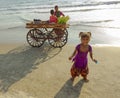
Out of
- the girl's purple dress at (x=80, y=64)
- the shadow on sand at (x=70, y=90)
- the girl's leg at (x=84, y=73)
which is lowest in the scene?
the shadow on sand at (x=70, y=90)

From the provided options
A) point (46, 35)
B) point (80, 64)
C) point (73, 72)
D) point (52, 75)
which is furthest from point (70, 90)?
point (46, 35)

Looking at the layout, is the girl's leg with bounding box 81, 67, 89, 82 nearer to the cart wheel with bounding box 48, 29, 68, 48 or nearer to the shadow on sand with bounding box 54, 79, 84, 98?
the shadow on sand with bounding box 54, 79, 84, 98

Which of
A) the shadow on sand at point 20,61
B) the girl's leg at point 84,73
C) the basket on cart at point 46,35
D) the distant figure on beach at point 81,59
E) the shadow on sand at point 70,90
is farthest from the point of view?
the basket on cart at point 46,35

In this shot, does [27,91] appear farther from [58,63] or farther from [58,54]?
[58,54]

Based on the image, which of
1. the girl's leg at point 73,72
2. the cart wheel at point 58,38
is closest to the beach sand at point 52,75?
the girl's leg at point 73,72

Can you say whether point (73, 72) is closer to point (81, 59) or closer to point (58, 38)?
point (81, 59)

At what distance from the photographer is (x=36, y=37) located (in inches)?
499

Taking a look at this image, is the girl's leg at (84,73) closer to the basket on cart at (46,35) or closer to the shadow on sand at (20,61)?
the shadow on sand at (20,61)

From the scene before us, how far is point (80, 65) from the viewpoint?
27.0 ft

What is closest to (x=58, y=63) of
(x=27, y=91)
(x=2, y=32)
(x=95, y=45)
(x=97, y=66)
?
(x=97, y=66)

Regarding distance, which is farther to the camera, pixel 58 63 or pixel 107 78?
pixel 58 63

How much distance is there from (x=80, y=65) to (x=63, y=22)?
436 centimetres

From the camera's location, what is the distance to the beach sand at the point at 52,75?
752cm

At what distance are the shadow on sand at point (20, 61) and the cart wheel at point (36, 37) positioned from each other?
229mm
